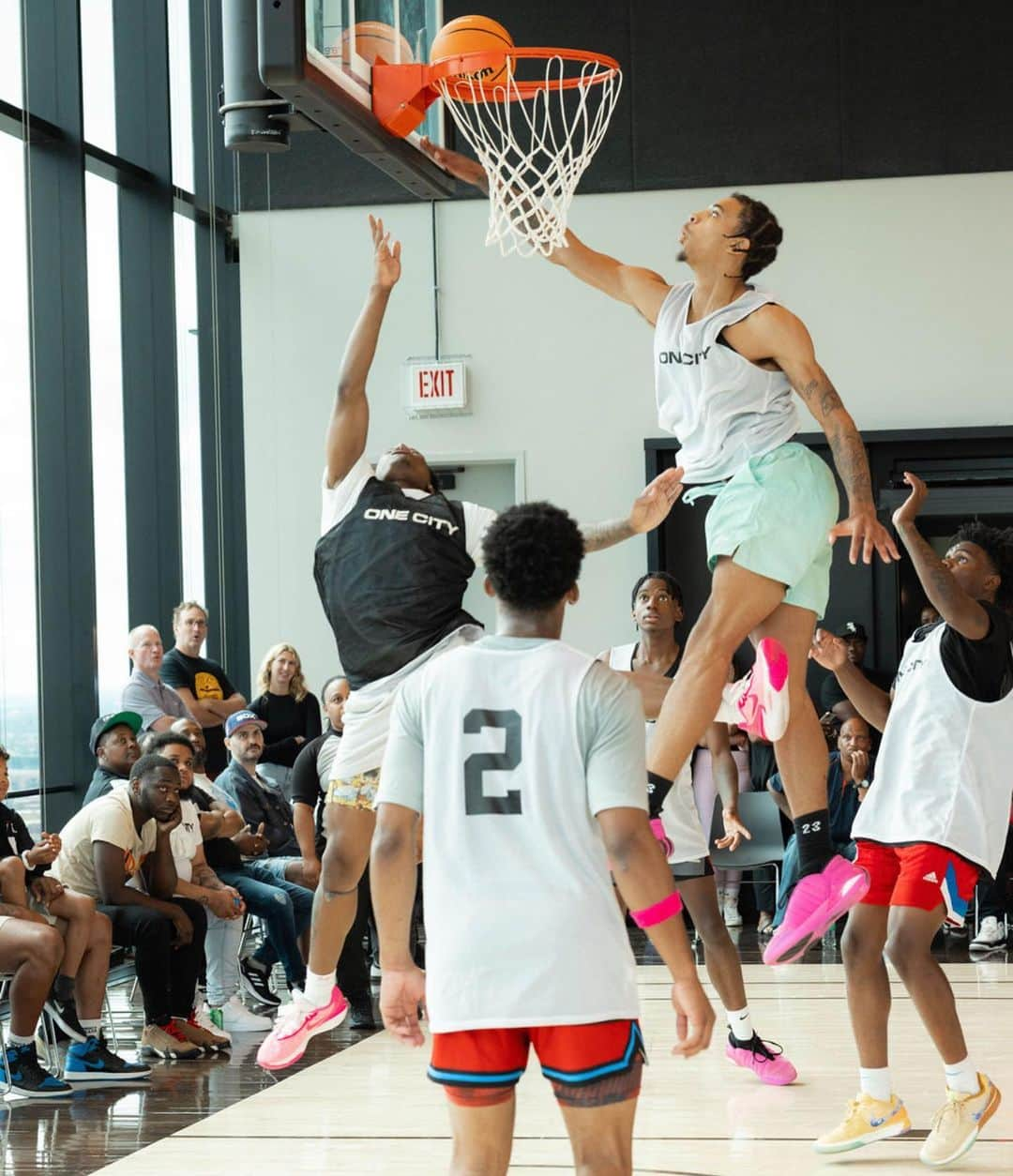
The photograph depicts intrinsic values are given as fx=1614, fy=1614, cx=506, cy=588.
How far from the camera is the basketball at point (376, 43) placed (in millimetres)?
4941

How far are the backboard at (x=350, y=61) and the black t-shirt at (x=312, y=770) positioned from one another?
280 cm

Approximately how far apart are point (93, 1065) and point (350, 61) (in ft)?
11.8

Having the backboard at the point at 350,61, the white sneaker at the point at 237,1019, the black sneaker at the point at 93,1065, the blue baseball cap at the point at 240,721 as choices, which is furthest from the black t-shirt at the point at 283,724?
the backboard at the point at 350,61

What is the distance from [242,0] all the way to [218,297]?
6511 mm

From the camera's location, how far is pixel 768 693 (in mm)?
4230

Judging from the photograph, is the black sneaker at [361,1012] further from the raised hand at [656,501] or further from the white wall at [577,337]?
the white wall at [577,337]

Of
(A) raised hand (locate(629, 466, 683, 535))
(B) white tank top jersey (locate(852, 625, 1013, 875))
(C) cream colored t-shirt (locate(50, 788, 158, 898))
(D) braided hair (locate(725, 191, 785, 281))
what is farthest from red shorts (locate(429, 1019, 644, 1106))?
(C) cream colored t-shirt (locate(50, 788, 158, 898))

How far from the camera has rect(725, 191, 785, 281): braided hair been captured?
4320mm

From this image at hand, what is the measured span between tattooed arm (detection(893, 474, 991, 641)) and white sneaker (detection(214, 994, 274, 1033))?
3865mm

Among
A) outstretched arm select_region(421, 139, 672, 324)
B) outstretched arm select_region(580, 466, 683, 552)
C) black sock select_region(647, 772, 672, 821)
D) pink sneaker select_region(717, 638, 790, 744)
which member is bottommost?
black sock select_region(647, 772, 672, 821)

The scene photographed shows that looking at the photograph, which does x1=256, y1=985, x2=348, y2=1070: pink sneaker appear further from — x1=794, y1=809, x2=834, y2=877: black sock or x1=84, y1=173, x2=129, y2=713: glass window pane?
x1=84, y1=173, x2=129, y2=713: glass window pane

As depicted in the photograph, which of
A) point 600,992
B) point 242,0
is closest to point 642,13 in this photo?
point 242,0

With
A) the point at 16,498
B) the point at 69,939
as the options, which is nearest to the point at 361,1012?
the point at 69,939

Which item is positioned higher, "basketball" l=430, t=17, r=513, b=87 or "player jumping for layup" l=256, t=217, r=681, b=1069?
"basketball" l=430, t=17, r=513, b=87
